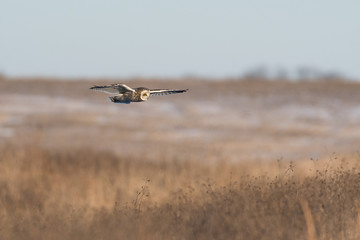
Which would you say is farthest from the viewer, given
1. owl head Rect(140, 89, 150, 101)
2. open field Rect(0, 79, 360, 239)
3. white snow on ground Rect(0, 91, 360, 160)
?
white snow on ground Rect(0, 91, 360, 160)

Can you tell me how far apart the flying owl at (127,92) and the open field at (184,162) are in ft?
10.1

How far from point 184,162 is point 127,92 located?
13.4 meters

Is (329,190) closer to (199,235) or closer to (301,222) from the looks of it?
(301,222)

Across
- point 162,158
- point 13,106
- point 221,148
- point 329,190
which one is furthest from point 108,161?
point 329,190

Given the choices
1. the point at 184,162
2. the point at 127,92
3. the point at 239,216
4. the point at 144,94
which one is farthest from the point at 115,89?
the point at 184,162

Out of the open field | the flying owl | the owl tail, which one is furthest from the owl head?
the open field

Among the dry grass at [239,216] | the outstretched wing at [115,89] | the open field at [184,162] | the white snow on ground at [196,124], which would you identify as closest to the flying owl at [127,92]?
the outstretched wing at [115,89]

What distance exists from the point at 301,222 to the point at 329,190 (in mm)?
752

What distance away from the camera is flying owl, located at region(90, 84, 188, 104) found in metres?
6.10

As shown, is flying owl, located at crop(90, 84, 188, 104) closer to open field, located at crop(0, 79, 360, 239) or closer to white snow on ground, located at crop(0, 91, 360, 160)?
open field, located at crop(0, 79, 360, 239)

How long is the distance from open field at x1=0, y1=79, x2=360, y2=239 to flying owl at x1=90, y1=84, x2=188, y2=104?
10.1 feet

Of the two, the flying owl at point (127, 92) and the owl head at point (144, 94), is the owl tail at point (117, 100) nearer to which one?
the flying owl at point (127, 92)

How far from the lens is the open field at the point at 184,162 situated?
9.80m

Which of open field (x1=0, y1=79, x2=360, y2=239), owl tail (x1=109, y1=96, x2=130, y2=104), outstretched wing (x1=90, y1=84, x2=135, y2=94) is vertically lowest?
open field (x1=0, y1=79, x2=360, y2=239)
